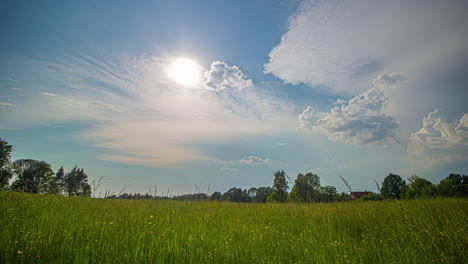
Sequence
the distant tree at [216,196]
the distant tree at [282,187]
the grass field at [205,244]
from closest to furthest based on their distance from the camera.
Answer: the grass field at [205,244], the distant tree at [282,187], the distant tree at [216,196]

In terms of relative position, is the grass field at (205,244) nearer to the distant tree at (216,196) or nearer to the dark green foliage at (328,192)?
the dark green foliage at (328,192)

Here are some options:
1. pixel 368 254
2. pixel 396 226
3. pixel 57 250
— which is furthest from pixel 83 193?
pixel 396 226

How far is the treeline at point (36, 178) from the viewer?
828 centimetres

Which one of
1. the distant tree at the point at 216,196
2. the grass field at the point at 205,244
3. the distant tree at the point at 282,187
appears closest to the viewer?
the grass field at the point at 205,244

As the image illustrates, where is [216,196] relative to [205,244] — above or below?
above

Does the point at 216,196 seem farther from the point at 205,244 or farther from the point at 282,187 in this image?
the point at 205,244

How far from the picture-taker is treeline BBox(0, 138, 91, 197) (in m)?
8.28

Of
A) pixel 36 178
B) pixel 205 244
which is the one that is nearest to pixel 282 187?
pixel 205 244

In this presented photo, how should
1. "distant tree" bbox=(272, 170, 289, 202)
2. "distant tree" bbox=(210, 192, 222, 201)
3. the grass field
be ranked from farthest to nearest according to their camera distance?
1. "distant tree" bbox=(210, 192, 222, 201)
2. "distant tree" bbox=(272, 170, 289, 202)
3. the grass field

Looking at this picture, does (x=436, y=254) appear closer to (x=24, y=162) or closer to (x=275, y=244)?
(x=275, y=244)

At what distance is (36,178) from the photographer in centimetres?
4150

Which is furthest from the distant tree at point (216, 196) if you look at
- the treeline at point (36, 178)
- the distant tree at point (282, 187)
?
the treeline at point (36, 178)

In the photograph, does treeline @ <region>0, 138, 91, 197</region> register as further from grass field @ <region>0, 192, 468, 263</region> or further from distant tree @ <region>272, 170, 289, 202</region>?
distant tree @ <region>272, 170, 289, 202</region>

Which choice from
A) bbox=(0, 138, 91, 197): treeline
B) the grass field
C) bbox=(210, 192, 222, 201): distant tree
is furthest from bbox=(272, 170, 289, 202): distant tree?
bbox=(0, 138, 91, 197): treeline
